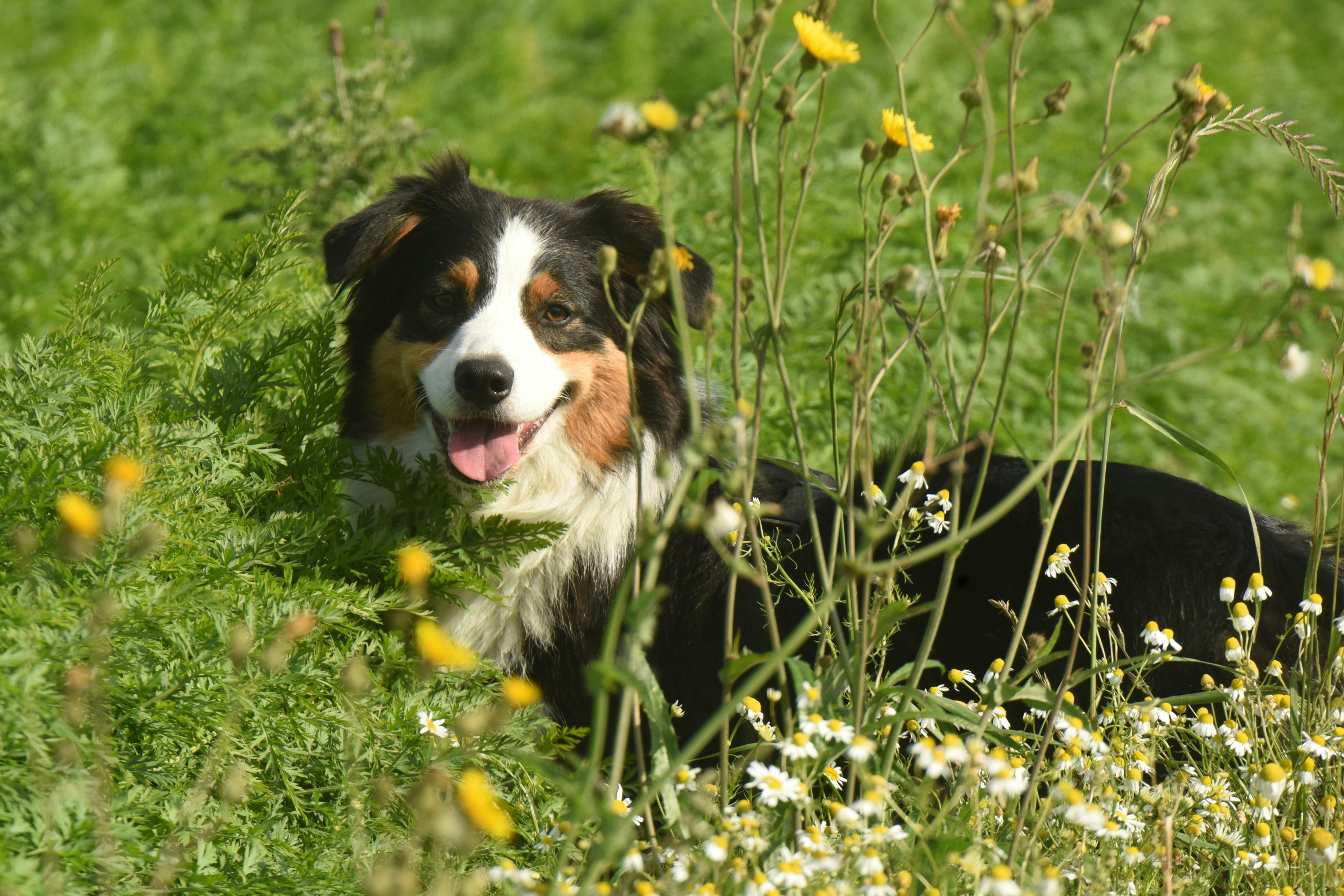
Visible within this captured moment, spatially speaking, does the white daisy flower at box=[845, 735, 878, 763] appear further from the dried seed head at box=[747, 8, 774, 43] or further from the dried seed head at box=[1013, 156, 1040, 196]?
the dried seed head at box=[747, 8, 774, 43]

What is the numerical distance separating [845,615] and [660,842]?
3.15 feet

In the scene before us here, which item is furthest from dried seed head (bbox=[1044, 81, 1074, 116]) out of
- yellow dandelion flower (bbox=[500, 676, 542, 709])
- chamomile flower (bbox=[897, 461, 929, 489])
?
yellow dandelion flower (bbox=[500, 676, 542, 709])

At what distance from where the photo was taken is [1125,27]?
8.80 m

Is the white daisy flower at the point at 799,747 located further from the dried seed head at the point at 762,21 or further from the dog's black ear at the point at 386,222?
the dog's black ear at the point at 386,222

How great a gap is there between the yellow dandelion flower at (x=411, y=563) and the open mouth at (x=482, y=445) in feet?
1.57

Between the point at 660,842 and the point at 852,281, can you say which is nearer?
the point at 660,842

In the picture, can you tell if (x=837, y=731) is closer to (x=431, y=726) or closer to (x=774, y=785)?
(x=774, y=785)

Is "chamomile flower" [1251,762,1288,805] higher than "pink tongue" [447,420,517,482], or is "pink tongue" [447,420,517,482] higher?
"chamomile flower" [1251,762,1288,805]

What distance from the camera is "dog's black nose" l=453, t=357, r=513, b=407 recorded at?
3152mm

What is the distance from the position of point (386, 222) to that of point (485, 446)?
0.76 m

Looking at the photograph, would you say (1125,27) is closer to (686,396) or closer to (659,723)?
(686,396)

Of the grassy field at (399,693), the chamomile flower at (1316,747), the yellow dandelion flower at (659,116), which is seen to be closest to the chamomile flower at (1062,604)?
the grassy field at (399,693)

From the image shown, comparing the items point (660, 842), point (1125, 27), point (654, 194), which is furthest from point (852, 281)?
point (1125, 27)

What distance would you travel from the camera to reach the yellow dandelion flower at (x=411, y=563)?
230 centimetres
